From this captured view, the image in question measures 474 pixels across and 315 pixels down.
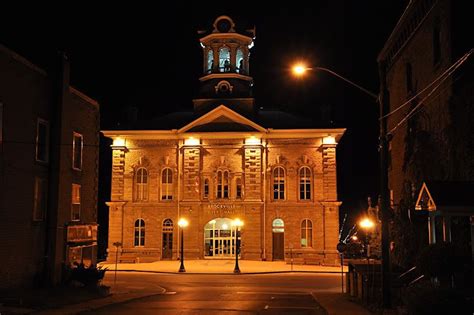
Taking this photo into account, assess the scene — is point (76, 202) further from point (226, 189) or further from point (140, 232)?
point (140, 232)

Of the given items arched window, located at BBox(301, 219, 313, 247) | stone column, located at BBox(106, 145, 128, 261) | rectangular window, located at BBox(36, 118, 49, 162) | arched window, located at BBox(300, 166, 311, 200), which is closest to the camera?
rectangular window, located at BBox(36, 118, 49, 162)

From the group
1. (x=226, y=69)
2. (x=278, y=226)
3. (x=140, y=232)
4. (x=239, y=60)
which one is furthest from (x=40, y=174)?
(x=239, y=60)

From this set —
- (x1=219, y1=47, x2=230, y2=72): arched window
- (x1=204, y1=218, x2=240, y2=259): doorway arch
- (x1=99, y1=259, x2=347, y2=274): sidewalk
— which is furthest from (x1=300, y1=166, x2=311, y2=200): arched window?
(x1=219, y1=47, x2=230, y2=72): arched window

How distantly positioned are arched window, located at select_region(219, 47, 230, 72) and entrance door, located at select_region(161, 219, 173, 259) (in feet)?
50.0

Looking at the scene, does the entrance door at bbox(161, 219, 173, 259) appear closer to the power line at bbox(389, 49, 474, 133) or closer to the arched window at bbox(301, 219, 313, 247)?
the arched window at bbox(301, 219, 313, 247)

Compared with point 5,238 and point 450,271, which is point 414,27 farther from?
point 5,238

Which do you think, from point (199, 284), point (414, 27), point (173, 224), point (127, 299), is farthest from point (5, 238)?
point (173, 224)

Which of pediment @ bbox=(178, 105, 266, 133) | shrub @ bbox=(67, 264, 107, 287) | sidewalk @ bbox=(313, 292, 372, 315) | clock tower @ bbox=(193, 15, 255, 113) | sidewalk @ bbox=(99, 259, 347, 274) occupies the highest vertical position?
clock tower @ bbox=(193, 15, 255, 113)

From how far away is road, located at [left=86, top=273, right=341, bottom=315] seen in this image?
1939 cm

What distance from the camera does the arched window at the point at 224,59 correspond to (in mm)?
56688

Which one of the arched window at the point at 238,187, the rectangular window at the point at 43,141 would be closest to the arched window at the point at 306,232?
the arched window at the point at 238,187

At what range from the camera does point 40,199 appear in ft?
76.4

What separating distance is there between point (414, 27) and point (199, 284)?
648 inches

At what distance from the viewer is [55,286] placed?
22875 mm
